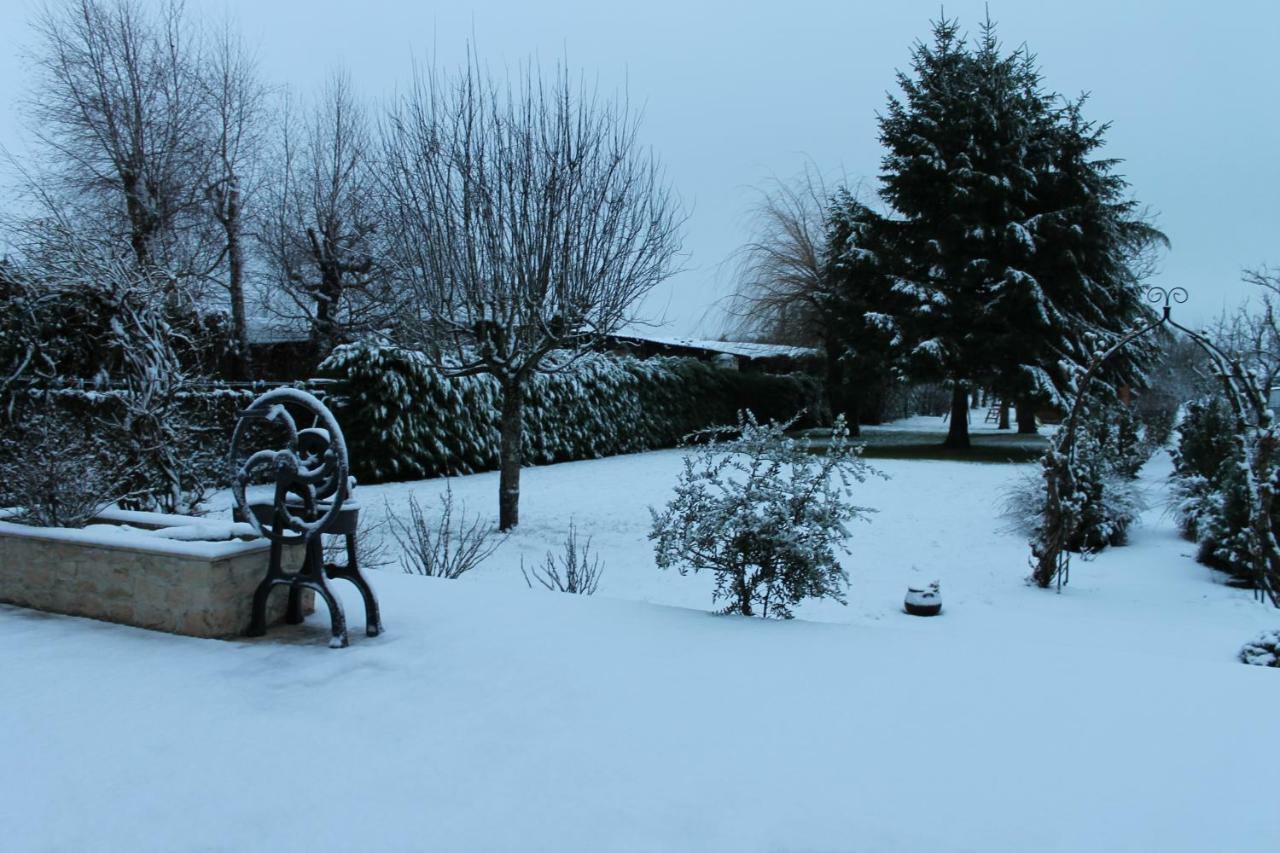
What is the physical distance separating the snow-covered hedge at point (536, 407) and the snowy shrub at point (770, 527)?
18.2 feet

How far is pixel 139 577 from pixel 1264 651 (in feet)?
17.6

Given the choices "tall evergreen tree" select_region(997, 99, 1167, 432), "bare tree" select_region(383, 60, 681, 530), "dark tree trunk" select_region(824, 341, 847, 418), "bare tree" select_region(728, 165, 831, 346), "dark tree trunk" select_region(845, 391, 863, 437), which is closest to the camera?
"bare tree" select_region(383, 60, 681, 530)

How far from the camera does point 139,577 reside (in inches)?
135

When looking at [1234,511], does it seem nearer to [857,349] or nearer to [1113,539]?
[1113,539]

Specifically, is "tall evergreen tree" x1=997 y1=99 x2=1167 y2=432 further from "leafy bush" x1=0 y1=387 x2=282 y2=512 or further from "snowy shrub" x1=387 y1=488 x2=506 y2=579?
"leafy bush" x1=0 y1=387 x2=282 y2=512

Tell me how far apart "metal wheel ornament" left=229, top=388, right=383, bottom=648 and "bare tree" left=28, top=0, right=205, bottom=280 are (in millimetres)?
12842

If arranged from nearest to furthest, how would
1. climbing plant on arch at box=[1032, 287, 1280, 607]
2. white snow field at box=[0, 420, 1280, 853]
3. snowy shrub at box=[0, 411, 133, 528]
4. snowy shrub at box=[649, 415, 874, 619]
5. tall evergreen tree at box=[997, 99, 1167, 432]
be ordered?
white snow field at box=[0, 420, 1280, 853] → snowy shrub at box=[0, 411, 133, 528] → snowy shrub at box=[649, 415, 874, 619] → climbing plant on arch at box=[1032, 287, 1280, 607] → tall evergreen tree at box=[997, 99, 1167, 432]

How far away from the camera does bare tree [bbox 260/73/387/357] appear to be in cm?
1669

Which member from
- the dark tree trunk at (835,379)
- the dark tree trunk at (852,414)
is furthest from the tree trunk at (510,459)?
the dark tree trunk at (852,414)

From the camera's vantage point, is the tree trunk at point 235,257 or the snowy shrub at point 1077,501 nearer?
the snowy shrub at point 1077,501

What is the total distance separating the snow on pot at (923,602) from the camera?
18.2 ft

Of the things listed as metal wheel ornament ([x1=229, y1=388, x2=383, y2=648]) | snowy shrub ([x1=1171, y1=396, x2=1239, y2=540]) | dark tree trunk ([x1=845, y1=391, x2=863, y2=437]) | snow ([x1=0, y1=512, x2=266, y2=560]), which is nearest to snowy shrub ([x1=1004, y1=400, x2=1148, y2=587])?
snowy shrub ([x1=1171, y1=396, x2=1239, y2=540])

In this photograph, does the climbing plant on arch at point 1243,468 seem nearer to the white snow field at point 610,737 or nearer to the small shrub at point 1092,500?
the small shrub at point 1092,500

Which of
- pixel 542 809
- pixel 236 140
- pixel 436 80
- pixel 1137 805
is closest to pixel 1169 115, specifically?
pixel 436 80
